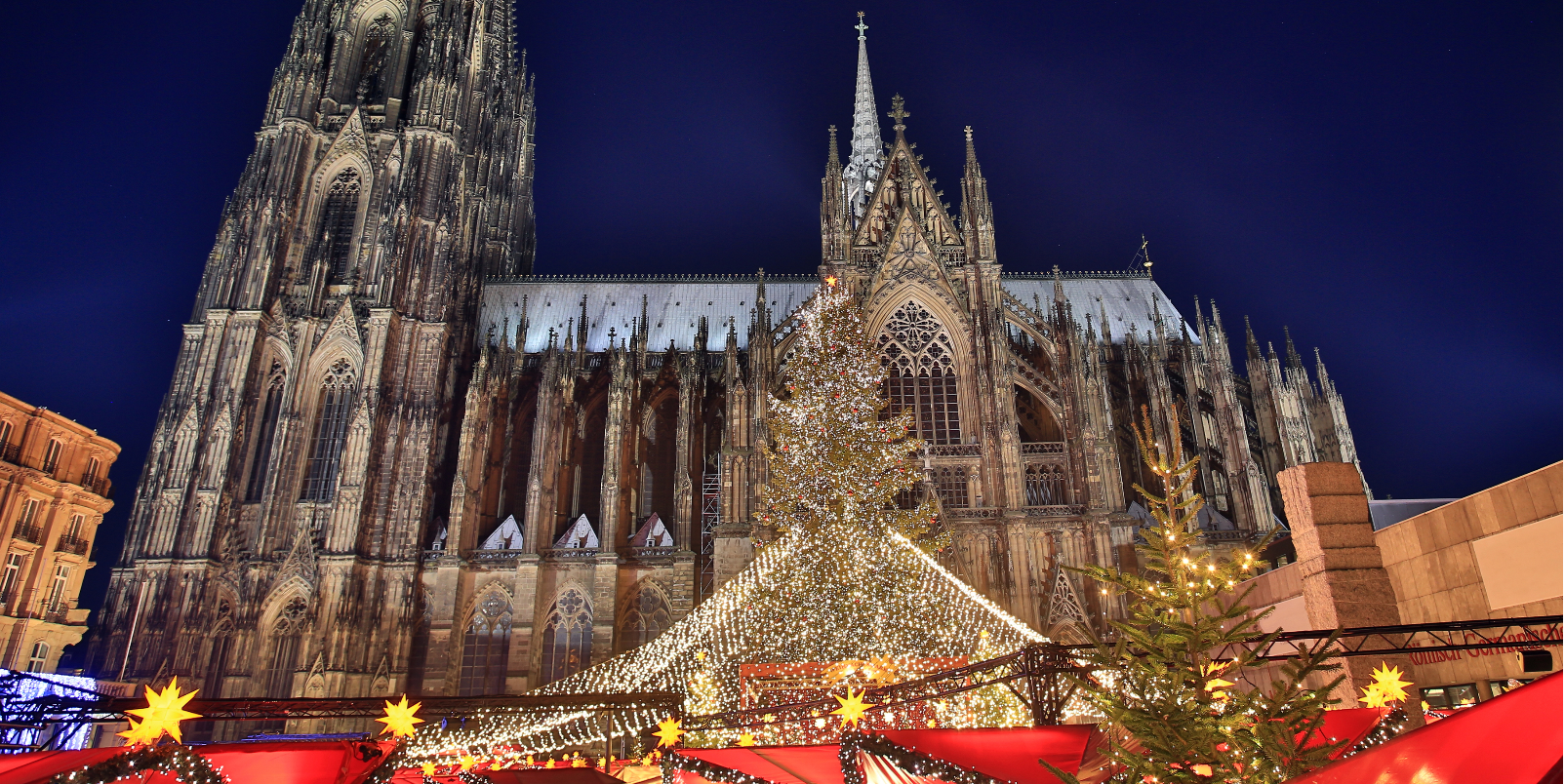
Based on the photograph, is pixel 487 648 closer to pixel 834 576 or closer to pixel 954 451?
pixel 834 576

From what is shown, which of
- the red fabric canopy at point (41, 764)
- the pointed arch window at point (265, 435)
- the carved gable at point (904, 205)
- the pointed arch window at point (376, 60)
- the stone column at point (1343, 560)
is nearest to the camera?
the red fabric canopy at point (41, 764)

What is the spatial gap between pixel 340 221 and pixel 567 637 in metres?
18.6

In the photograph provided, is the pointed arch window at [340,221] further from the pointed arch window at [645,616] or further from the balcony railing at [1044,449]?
the balcony railing at [1044,449]

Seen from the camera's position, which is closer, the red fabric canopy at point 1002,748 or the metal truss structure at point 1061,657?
the red fabric canopy at point 1002,748

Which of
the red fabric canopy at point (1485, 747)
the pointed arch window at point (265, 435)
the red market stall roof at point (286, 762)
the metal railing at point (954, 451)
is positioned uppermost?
the pointed arch window at point (265, 435)

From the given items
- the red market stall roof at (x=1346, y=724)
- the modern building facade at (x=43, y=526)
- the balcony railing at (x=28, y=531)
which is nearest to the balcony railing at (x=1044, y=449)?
the red market stall roof at (x=1346, y=724)

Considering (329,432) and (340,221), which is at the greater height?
(340,221)

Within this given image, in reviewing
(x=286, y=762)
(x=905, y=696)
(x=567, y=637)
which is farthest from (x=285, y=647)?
(x=286, y=762)

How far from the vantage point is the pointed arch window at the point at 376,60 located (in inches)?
1390

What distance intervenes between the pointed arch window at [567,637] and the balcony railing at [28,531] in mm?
21731

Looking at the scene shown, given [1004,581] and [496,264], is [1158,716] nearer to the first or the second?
[1004,581]

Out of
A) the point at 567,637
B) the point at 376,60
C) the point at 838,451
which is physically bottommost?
the point at 567,637

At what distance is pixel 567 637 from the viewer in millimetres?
28844

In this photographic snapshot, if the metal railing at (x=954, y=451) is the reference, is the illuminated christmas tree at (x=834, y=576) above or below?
below
